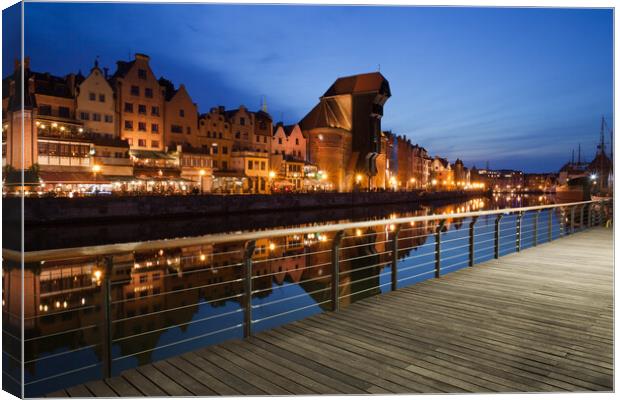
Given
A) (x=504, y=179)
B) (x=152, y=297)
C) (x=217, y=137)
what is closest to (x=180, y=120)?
(x=217, y=137)

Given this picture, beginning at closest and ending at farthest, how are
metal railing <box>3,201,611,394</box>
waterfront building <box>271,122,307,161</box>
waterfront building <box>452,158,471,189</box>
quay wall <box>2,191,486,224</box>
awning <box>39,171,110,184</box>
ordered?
metal railing <box>3,201,611,394</box> < quay wall <box>2,191,486,224</box> < awning <box>39,171,110,184</box> < waterfront building <box>271,122,307,161</box> < waterfront building <box>452,158,471,189</box>

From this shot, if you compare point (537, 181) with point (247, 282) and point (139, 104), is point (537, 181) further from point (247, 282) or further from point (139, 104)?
point (247, 282)

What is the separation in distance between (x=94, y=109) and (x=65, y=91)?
261 centimetres

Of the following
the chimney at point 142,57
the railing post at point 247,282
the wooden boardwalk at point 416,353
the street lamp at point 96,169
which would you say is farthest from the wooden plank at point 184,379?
the chimney at point 142,57

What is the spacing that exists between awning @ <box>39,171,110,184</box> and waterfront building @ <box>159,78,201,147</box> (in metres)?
10.3

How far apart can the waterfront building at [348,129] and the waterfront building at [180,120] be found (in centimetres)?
1956

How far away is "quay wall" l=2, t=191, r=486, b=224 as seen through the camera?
80.2 ft

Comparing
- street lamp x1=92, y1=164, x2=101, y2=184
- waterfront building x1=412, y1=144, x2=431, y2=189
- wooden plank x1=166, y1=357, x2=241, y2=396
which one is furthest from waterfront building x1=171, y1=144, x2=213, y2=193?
waterfront building x1=412, y1=144, x2=431, y2=189

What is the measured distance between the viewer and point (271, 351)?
12.1 feet

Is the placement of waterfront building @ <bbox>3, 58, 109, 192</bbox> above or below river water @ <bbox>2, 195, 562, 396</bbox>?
above

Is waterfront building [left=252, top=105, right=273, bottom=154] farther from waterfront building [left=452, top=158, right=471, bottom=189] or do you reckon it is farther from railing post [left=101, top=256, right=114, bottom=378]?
waterfront building [left=452, top=158, right=471, bottom=189]

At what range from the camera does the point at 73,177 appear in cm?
3206

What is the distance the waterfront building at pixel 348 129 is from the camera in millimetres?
60750

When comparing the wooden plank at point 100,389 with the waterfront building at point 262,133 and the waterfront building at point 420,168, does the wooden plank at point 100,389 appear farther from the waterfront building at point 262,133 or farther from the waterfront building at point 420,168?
the waterfront building at point 420,168
